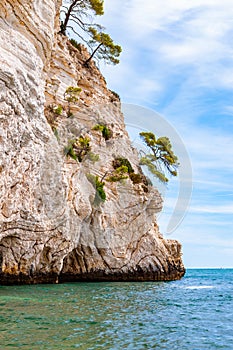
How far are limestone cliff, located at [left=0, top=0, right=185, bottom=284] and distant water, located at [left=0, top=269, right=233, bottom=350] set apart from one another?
4.46 m

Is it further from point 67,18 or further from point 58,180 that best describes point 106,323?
point 67,18

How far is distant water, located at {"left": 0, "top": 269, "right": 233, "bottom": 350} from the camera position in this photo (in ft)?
34.2

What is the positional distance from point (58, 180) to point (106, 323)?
42.6ft

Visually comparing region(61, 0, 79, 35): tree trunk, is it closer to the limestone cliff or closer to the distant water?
the limestone cliff

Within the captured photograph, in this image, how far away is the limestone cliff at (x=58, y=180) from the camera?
20.0 metres

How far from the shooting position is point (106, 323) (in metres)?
13.1

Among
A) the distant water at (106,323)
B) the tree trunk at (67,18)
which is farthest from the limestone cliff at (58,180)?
the distant water at (106,323)

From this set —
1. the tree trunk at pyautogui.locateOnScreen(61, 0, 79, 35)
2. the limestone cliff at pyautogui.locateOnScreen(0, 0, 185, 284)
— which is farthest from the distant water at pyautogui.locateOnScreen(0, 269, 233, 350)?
the tree trunk at pyautogui.locateOnScreen(61, 0, 79, 35)

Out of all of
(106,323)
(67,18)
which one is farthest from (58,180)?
(67,18)

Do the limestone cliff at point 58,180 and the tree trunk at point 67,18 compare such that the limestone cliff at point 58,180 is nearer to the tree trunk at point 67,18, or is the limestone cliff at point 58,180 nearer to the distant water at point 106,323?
the tree trunk at point 67,18

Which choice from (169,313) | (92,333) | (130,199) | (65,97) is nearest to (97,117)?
(65,97)

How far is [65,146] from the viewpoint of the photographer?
95.0ft

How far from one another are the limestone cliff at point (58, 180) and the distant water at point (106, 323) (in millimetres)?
4457

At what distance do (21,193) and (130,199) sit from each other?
52.3 feet
